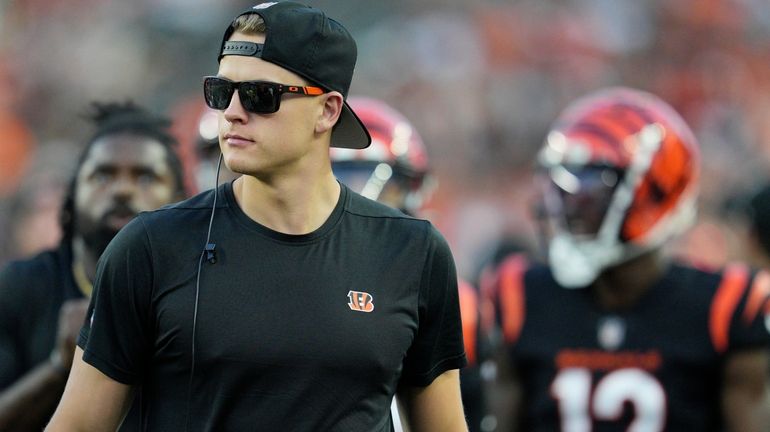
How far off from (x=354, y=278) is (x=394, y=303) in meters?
0.13

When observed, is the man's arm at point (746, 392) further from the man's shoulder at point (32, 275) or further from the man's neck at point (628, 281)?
the man's shoulder at point (32, 275)

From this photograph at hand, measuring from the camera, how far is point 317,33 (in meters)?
3.71

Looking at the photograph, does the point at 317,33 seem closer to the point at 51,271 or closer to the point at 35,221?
the point at 51,271

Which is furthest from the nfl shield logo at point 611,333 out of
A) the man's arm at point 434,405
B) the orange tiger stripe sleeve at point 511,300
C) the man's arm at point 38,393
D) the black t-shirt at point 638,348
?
the man's arm at point 38,393

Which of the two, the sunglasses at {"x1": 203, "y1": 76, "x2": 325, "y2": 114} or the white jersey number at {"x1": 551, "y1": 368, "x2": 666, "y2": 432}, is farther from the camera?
the white jersey number at {"x1": 551, "y1": 368, "x2": 666, "y2": 432}

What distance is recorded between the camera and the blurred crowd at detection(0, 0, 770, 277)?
16.5 m

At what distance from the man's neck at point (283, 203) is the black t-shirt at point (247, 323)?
3cm

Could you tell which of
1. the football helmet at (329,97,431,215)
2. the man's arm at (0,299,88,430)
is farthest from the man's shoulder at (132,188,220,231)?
the football helmet at (329,97,431,215)

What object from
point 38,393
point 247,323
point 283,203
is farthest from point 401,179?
point 247,323

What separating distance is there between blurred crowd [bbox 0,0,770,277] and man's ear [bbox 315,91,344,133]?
11474 millimetres

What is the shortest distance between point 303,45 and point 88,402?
3.40 feet

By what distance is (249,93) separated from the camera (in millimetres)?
3590

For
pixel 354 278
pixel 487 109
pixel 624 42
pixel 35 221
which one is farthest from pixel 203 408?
pixel 624 42

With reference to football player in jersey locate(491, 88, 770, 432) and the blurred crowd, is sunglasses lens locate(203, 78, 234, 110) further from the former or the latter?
the blurred crowd
